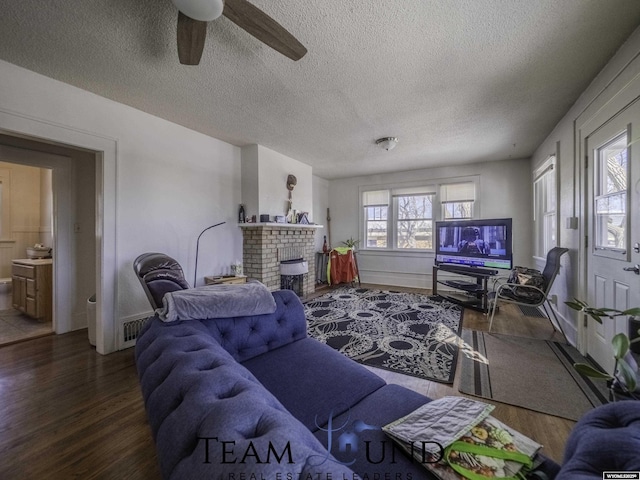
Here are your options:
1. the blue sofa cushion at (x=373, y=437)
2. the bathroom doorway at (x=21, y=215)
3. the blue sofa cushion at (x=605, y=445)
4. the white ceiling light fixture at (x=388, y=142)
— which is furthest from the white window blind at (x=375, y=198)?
the bathroom doorway at (x=21, y=215)

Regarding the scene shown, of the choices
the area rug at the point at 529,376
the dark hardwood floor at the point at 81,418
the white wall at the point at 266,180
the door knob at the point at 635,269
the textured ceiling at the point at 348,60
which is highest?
the textured ceiling at the point at 348,60

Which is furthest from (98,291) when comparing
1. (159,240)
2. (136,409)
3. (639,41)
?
(639,41)

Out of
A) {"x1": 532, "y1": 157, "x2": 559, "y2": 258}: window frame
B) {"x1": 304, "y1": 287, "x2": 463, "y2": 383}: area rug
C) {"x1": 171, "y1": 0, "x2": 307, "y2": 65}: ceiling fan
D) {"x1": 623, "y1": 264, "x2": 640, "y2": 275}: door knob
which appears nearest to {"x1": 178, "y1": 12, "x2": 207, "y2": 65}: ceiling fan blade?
{"x1": 171, "y1": 0, "x2": 307, "y2": 65}: ceiling fan

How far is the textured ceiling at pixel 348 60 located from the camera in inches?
63.9

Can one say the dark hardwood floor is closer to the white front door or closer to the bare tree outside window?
the white front door

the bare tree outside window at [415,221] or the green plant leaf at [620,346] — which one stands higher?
the bare tree outside window at [415,221]

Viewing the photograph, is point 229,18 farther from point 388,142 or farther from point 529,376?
point 529,376

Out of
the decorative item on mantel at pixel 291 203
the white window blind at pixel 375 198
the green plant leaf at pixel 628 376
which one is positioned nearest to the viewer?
the green plant leaf at pixel 628 376

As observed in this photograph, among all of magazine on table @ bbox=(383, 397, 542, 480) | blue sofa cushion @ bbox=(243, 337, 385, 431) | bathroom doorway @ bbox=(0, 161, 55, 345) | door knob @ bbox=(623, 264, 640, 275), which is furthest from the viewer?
bathroom doorway @ bbox=(0, 161, 55, 345)

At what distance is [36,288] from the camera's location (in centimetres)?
338

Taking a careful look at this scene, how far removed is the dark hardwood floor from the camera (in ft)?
4.50

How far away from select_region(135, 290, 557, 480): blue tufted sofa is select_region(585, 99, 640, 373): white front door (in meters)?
1.92

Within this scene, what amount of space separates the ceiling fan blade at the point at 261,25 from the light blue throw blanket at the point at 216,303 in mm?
1479

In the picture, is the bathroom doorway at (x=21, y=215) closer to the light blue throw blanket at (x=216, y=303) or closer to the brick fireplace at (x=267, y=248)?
the brick fireplace at (x=267, y=248)
